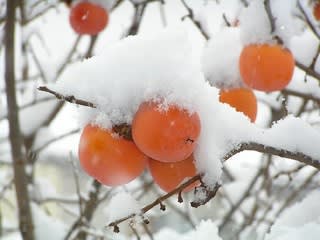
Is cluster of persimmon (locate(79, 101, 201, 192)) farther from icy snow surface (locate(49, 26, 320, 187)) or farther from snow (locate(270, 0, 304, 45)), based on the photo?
snow (locate(270, 0, 304, 45))

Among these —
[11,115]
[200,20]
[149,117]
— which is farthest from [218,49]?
[149,117]

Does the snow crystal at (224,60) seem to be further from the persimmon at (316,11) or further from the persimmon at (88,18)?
the persimmon at (88,18)

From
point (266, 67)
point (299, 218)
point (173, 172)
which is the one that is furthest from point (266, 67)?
point (173, 172)

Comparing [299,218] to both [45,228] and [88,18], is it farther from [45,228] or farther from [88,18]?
[88,18]

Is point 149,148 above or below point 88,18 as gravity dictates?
below

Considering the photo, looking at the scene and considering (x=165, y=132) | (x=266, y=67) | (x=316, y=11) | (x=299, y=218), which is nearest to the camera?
(x=165, y=132)

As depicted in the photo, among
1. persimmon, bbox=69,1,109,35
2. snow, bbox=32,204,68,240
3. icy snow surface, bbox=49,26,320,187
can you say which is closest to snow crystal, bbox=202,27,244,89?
icy snow surface, bbox=49,26,320,187

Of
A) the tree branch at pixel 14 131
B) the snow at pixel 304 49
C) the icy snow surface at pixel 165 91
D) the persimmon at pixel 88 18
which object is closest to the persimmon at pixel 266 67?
the snow at pixel 304 49
